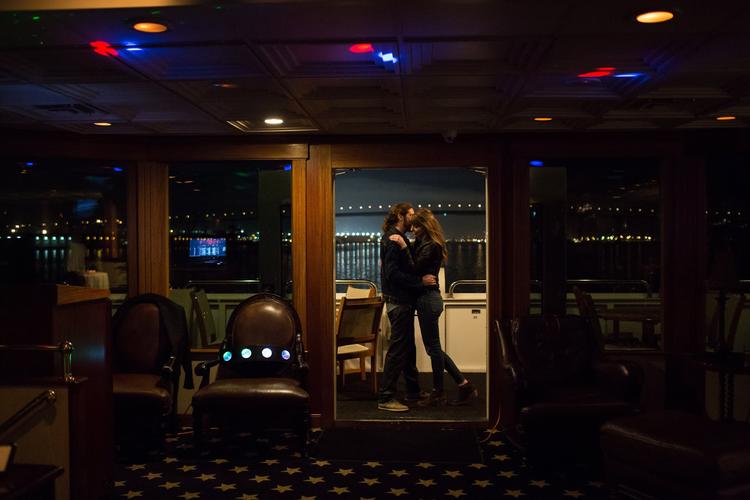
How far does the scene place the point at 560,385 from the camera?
5.18 metres

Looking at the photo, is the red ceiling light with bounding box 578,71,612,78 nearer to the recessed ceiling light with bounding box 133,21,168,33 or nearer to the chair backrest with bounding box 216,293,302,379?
the recessed ceiling light with bounding box 133,21,168,33

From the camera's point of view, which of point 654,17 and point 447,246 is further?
point 447,246

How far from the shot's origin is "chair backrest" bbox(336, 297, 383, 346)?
21.8 ft

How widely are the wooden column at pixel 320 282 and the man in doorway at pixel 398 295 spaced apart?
56 cm

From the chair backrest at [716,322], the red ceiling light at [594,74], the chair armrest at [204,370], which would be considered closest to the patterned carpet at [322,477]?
the chair armrest at [204,370]

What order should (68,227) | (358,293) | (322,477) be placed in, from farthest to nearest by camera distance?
(358,293)
(68,227)
(322,477)

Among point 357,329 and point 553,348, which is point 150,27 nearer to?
point 553,348

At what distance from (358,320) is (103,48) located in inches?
158

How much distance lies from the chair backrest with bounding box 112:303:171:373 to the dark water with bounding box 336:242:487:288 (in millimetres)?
3778

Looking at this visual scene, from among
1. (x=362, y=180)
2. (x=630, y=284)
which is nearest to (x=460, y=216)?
(x=362, y=180)

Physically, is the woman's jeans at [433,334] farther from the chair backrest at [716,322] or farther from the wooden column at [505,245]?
the chair backrest at [716,322]

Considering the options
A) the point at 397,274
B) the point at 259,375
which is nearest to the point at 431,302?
the point at 397,274

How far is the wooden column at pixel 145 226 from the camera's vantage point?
600 cm

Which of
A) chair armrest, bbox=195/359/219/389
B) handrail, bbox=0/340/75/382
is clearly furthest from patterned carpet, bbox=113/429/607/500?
handrail, bbox=0/340/75/382
